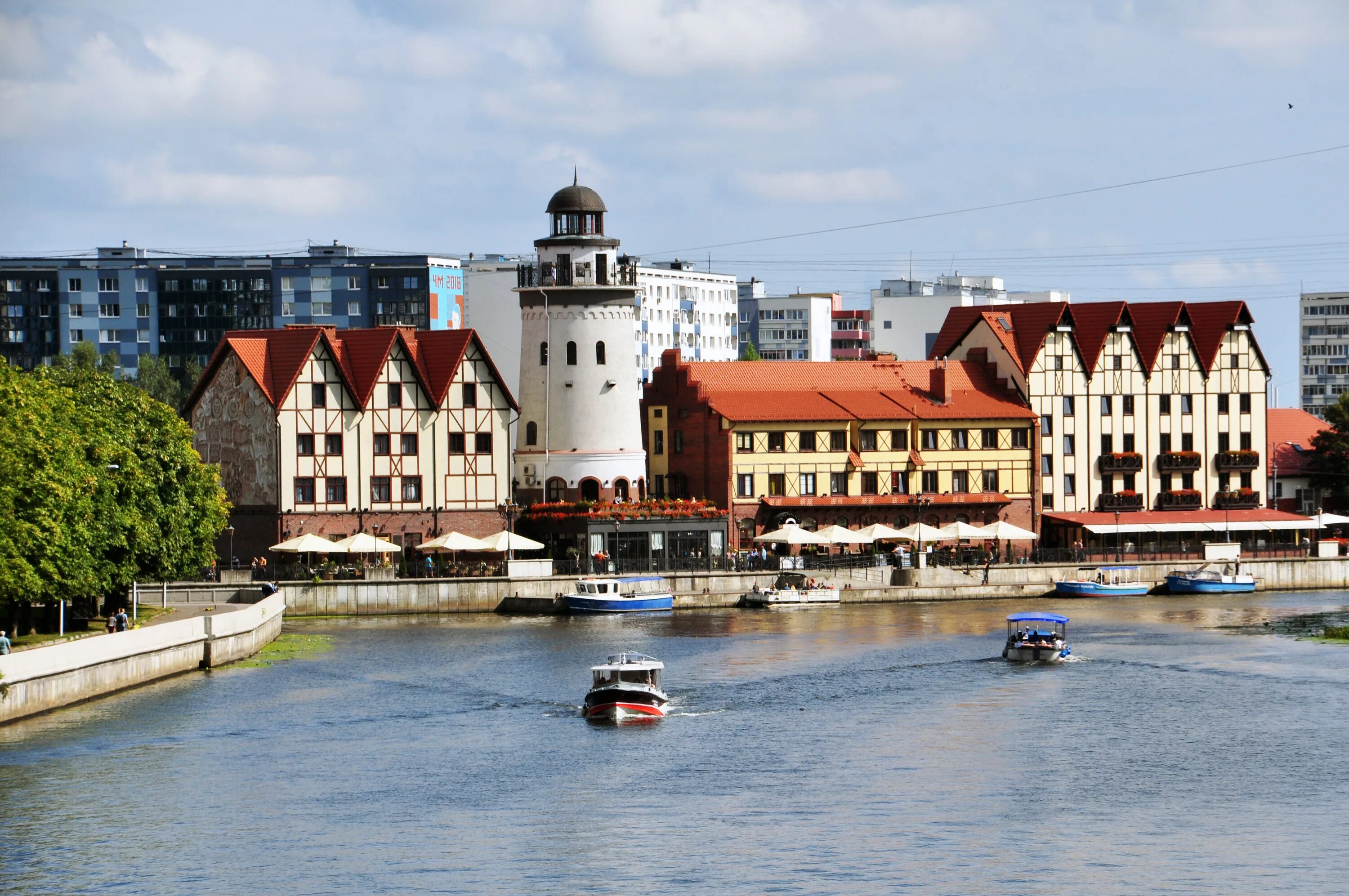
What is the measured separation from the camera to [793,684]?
88562 mm

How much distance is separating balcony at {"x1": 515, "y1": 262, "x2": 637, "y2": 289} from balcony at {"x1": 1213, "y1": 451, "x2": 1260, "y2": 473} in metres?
44.1

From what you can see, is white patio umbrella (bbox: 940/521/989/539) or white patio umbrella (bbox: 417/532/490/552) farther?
white patio umbrella (bbox: 940/521/989/539)

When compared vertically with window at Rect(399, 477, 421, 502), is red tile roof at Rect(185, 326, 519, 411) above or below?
above

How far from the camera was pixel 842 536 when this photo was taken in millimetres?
133000

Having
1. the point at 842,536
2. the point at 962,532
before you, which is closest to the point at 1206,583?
the point at 962,532


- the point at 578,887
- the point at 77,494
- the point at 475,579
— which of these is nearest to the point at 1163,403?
the point at 475,579

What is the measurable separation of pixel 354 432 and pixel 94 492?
39.4 m

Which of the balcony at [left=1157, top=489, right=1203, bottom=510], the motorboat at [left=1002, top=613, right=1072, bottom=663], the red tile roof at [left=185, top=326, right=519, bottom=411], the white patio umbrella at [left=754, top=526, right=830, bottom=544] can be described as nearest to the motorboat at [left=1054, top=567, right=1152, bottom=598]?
the balcony at [left=1157, top=489, right=1203, bottom=510]

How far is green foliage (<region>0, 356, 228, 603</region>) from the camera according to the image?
267ft

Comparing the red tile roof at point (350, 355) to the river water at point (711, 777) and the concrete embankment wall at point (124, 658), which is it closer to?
the concrete embankment wall at point (124, 658)

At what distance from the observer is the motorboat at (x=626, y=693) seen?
80.6 meters

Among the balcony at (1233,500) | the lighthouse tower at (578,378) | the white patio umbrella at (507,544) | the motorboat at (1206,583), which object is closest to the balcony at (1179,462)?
the balcony at (1233,500)

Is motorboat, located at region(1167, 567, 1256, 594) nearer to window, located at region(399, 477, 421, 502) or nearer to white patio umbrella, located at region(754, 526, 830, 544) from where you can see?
white patio umbrella, located at region(754, 526, 830, 544)

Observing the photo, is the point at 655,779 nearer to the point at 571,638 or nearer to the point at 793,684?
the point at 793,684
